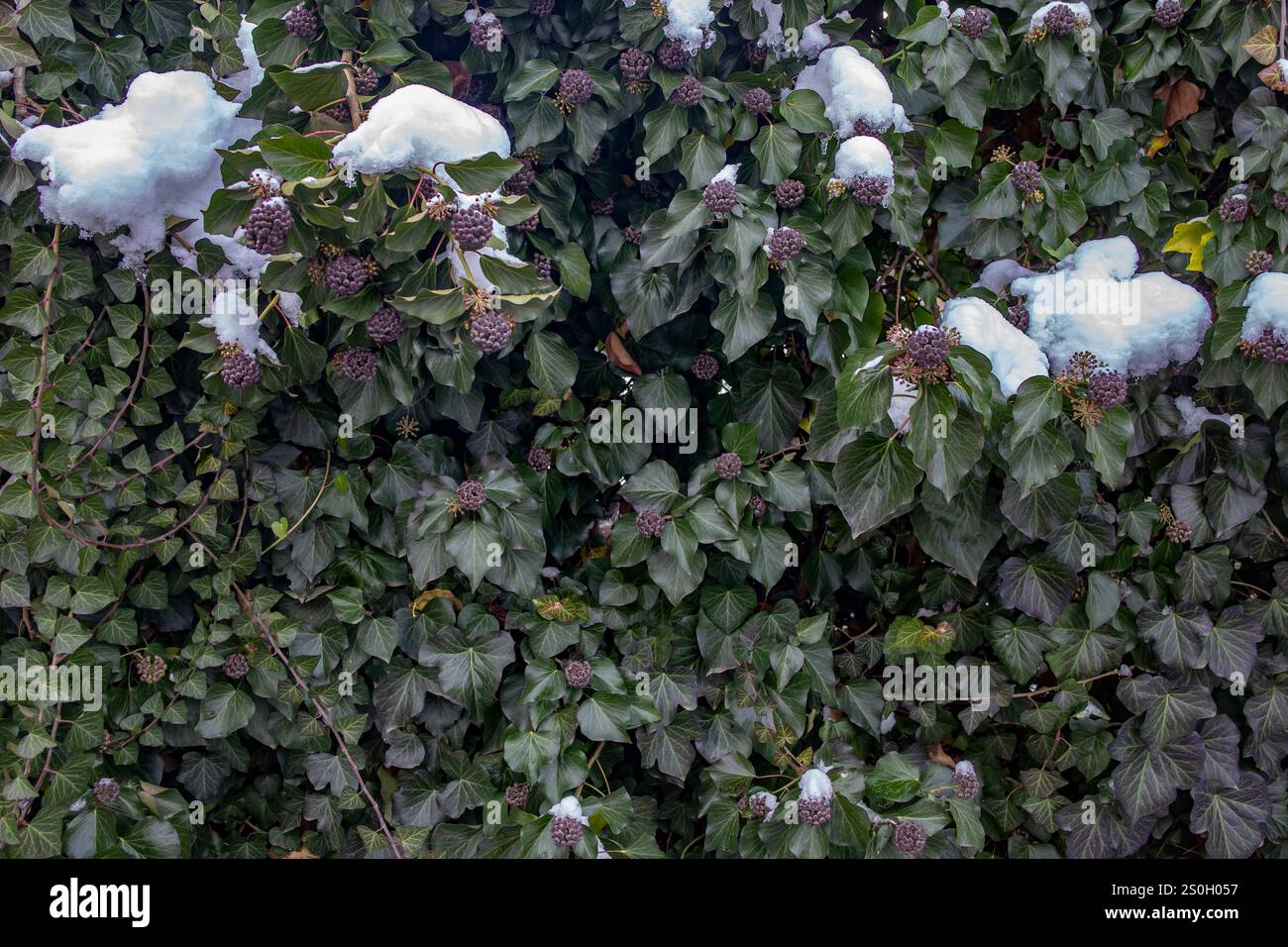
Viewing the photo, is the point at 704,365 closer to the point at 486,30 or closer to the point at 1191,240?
the point at 486,30

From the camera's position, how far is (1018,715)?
224 centimetres

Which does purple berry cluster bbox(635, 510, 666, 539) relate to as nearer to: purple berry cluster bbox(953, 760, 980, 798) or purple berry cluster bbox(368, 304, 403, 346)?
purple berry cluster bbox(368, 304, 403, 346)

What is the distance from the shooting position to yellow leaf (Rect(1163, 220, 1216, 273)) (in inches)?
85.8

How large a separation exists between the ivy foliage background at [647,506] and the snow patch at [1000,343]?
64 mm

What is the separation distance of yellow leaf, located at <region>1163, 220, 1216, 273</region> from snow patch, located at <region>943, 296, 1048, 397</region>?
446mm

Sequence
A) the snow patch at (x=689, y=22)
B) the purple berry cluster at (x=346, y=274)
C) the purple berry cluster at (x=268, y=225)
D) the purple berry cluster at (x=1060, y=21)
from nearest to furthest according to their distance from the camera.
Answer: the purple berry cluster at (x=268, y=225), the purple berry cluster at (x=346, y=274), the snow patch at (x=689, y=22), the purple berry cluster at (x=1060, y=21)

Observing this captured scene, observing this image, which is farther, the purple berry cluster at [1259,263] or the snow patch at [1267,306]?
the purple berry cluster at [1259,263]

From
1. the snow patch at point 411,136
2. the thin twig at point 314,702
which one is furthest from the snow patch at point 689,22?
the thin twig at point 314,702

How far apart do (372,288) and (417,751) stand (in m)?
1.01

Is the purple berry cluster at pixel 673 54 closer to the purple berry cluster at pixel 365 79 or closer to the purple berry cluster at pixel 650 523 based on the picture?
the purple berry cluster at pixel 365 79

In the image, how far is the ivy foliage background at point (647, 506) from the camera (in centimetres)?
203

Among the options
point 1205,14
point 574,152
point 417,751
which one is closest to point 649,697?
point 417,751

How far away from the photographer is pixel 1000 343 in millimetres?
2033

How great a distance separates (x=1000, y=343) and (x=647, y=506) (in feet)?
2.67
